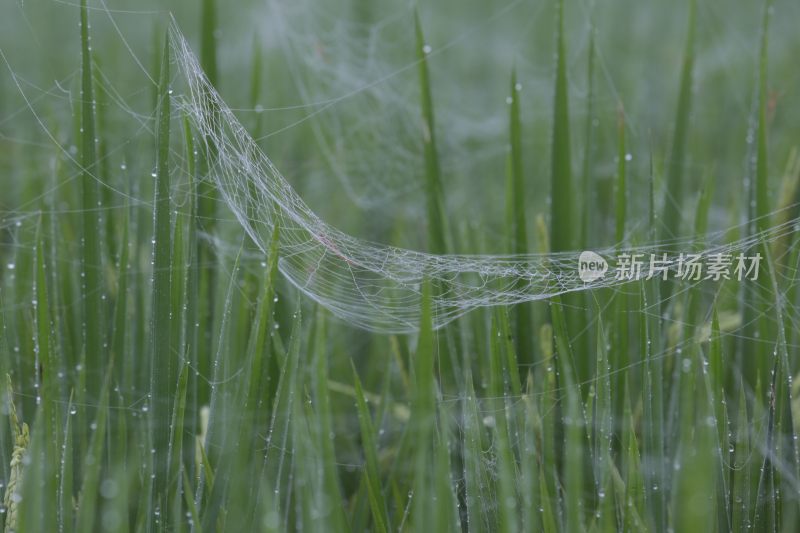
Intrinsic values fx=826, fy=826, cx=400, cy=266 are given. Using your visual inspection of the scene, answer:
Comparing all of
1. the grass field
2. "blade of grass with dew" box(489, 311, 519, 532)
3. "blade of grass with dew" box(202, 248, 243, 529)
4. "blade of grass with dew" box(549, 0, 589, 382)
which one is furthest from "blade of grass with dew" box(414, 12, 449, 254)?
"blade of grass with dew" box(202, 248, 243, 529)

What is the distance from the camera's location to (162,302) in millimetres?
821

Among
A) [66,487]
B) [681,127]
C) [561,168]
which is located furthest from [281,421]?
[681,127]

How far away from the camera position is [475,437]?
0.79 metres

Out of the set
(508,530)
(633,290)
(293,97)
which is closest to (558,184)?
(633,290)

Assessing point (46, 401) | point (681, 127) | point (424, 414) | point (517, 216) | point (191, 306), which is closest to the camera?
point (424, 414)

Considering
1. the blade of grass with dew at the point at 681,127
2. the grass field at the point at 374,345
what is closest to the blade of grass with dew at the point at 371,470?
the grass field at the point at 374,345

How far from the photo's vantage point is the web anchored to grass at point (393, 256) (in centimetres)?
93

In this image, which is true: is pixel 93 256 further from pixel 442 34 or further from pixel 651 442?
pixel 442 34

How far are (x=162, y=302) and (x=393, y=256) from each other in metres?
0.32

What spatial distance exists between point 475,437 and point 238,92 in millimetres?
2078

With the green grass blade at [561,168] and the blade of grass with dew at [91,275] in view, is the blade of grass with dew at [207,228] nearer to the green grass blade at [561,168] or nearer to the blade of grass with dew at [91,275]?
the blade of grass with dew at [91,275]
